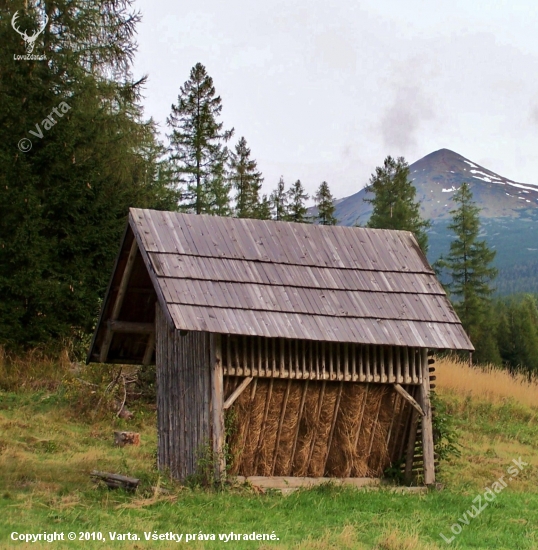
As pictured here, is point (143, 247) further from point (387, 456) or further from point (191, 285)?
point (387, 456)

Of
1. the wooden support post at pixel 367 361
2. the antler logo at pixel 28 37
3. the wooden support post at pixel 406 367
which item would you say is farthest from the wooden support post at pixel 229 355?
the antler logo at pixel 28 37

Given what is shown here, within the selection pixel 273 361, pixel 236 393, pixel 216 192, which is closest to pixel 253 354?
pixel 273 361

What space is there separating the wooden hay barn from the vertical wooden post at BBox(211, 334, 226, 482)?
2 cm

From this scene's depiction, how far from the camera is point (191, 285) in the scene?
524 inches

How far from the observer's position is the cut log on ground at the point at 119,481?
12.7 metres

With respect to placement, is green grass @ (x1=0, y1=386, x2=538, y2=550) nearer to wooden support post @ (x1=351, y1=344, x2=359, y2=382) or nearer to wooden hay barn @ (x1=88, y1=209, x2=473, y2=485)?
wooden hay barn @ (x1=88, y1=209, x2=473, y2=485)

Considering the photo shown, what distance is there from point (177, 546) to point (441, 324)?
6408 millimetres

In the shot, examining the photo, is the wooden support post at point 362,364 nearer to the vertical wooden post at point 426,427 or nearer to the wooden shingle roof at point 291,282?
the wooden shingle roof at point 291,282

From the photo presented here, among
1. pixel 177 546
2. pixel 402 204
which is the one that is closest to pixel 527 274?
pixel 402 204

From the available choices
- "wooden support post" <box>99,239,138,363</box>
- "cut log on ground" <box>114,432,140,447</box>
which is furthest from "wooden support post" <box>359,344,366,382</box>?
"cut log on ground" <box>114,432,140,447</box>

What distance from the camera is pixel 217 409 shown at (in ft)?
42.9

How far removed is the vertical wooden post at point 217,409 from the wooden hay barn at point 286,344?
16 mm

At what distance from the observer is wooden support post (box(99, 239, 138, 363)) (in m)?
14.7

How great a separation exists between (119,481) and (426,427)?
16.3ft
